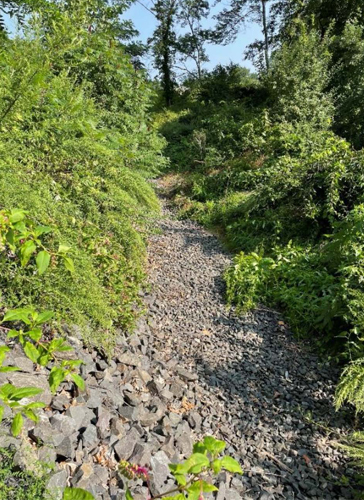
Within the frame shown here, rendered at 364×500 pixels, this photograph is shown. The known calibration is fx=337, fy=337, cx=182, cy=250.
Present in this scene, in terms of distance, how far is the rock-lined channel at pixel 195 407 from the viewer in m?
1.65

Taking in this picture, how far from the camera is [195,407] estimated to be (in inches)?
102

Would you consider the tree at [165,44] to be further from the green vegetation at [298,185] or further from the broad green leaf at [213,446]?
the broad green leaf at [213,446]

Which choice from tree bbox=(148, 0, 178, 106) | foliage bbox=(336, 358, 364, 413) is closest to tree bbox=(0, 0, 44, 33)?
foliage bbox=(336, 358, 364, 413)

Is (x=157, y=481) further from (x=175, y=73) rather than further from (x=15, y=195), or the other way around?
(x=175, y=73)

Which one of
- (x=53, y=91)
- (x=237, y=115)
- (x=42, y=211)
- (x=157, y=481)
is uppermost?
(x=237, y=115)

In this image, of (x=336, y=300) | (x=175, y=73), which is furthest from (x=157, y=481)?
(x=175, y=73)

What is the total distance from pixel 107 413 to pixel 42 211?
120 centimetres

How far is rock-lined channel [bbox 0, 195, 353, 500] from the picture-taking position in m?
1.65

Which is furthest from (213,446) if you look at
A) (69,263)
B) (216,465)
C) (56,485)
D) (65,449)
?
(65,449)

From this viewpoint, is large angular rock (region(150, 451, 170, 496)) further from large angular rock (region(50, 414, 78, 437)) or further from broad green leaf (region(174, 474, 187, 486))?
broad green leaf (region(174, 474, 187, 486))

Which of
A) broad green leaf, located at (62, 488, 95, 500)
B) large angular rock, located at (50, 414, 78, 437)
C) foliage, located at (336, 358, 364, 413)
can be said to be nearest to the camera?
broad green leaf, located at (62, 488, 95, 500)

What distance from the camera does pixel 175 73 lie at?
1686 centimetres

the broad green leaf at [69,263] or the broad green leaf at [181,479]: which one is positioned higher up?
the broad green leaf at [69,263]

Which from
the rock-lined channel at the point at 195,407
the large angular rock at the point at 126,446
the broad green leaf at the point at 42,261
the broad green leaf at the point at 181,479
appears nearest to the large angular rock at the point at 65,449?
the rock-lined channel at the point at 195,407
